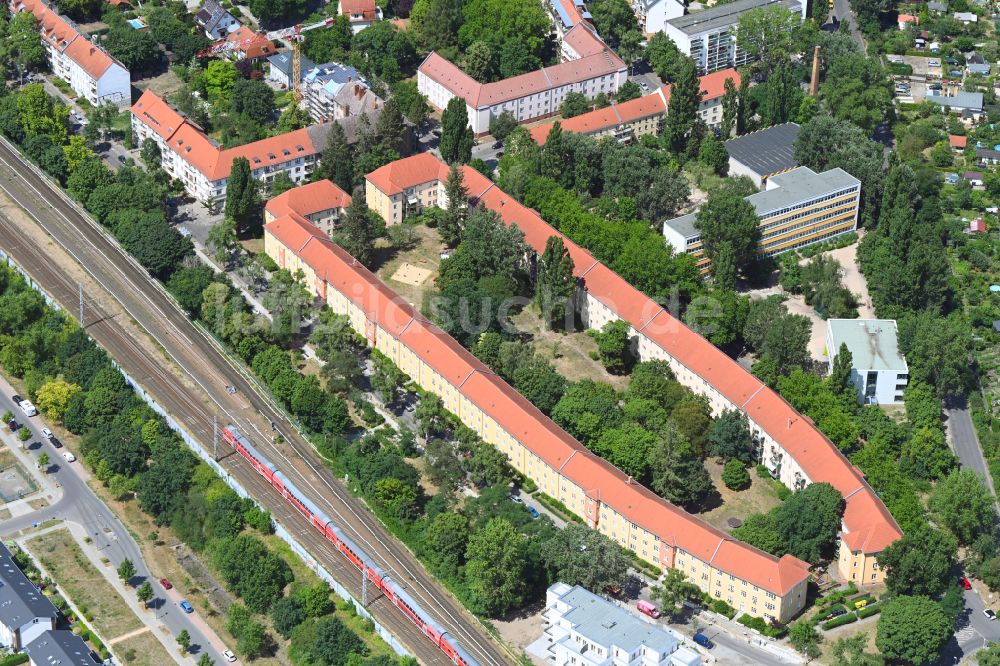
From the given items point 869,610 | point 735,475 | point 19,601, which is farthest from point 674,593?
point 19,601

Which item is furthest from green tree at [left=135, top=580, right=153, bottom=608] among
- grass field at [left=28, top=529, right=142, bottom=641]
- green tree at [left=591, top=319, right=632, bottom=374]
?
green tree at [left=591, top=319, right=632, bottom=374]

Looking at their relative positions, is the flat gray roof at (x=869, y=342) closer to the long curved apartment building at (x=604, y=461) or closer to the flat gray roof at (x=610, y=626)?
the long curved apartment building at (x=604, y=461)

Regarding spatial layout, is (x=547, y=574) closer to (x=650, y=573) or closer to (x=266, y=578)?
(x=650, y=573)

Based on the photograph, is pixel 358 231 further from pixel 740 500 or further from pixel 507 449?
pixel 740 500

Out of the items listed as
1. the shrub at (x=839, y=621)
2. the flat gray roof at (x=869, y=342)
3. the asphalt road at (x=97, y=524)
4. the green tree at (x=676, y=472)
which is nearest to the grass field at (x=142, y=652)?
the asphalt road at (x=97, y=524)

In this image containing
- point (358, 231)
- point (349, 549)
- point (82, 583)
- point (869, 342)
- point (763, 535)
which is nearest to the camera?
point (763, 535)

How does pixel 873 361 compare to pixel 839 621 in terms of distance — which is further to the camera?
pixel 873 361

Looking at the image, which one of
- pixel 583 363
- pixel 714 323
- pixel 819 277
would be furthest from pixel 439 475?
pixel 819 277
